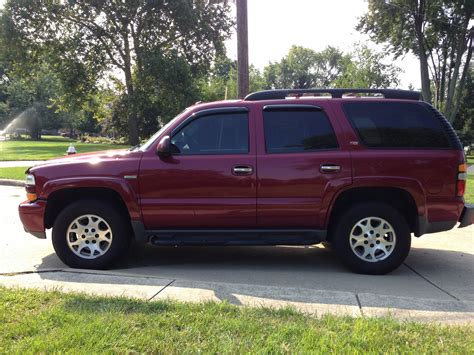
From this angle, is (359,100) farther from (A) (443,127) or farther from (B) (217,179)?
(B) (217,179)

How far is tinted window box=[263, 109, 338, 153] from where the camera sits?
5.26 meters

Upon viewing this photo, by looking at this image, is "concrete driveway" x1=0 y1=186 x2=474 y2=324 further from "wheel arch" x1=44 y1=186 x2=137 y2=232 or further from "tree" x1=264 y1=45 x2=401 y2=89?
"tree" x1=264 y1=45 x2=401 y2=89

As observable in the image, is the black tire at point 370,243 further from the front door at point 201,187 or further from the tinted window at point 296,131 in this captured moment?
the front door at point 201,187

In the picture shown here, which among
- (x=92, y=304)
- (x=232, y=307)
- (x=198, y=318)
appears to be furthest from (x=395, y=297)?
(x=92, y=304)

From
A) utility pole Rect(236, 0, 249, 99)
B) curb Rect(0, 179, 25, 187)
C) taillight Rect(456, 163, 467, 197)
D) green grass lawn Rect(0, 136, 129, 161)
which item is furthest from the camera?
green grass lawn Rect(0, 136, 129, 161)

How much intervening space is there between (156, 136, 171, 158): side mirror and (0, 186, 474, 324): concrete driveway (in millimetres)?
1397

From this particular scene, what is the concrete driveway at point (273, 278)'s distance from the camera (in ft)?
13.5

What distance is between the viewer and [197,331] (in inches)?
128

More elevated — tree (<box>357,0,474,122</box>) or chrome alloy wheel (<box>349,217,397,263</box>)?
tree (<box>357,0,474,122</box>)

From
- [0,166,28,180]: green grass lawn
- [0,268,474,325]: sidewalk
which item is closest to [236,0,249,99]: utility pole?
[0,268,474,325]: sidewalk

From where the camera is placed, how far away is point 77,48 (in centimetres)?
3105

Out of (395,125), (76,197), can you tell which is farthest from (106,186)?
(395,125)

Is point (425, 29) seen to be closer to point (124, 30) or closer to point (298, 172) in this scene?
point (124, 30)

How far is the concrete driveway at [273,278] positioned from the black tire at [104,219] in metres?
0.21
